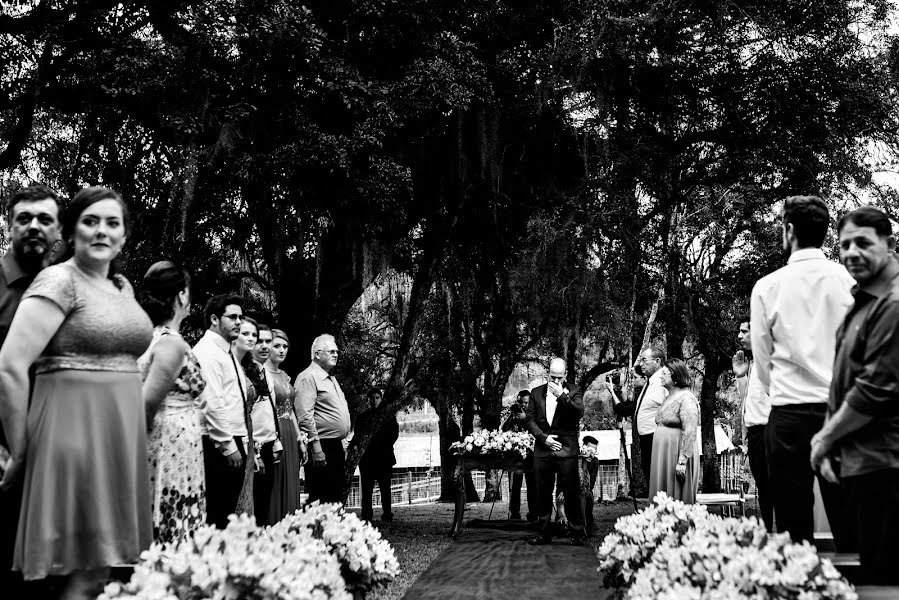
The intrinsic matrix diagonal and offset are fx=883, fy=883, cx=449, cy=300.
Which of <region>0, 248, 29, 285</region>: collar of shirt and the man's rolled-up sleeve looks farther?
<region>0, 248, 29, 285</region>: collar of shirt

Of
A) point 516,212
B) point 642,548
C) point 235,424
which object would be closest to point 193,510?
point 235,424

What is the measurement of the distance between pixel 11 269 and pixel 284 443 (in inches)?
152

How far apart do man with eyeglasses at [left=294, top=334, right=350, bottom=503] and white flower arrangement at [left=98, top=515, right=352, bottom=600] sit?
451 cm

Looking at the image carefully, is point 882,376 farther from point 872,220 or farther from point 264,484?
point 264,484

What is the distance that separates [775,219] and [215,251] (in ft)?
28.3

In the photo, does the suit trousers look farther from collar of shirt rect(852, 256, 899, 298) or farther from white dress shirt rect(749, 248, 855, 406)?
collar of shirt rect(852, 256, 899, 298)

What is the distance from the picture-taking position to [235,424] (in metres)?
5.34

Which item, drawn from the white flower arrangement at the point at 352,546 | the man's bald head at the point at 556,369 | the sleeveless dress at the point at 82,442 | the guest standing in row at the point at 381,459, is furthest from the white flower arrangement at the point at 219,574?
the guest standing in row at the point at 381,459

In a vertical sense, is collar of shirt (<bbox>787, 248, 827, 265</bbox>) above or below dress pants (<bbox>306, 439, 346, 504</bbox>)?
above

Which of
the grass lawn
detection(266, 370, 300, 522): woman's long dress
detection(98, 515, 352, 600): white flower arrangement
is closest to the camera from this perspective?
detection(98, 515, 352, 600): white flower arrangement

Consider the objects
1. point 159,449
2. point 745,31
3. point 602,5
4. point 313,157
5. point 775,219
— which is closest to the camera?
point 159,449

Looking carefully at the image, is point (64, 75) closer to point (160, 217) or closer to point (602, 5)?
point (160, 217)

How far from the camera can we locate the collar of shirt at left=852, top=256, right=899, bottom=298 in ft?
9.70

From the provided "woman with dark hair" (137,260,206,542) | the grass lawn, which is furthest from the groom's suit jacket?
"woman with dark hair" (137,260,206,542)
